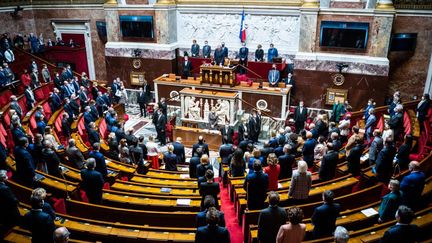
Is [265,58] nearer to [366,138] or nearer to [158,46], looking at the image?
[158,46]

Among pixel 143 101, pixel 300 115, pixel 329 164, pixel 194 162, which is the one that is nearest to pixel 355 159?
pixel 329 164

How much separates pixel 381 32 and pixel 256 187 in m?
10.7

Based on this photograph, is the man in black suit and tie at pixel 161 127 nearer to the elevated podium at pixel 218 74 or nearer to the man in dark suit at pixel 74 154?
the elevated podium at pixel 218 74

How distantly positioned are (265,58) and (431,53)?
6647 mm

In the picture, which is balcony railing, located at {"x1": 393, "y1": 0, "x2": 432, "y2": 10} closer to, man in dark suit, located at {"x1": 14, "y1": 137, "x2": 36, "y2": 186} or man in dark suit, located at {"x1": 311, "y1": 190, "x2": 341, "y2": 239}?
man in dark suit, located at {"x1": 311, "y1": 190, "x2": 341, "y2": 239}

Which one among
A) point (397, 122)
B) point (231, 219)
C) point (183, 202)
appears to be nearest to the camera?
point (183, 202)

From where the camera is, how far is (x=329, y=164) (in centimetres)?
693

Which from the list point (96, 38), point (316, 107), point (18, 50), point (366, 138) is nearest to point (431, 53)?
point (316, 107)

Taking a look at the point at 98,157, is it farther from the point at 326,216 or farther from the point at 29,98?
the point at 29,98

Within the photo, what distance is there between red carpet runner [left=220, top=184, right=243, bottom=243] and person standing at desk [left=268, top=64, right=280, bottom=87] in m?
7.06

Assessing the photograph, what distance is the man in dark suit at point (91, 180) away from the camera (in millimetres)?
5957

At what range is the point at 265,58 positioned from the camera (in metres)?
16.0

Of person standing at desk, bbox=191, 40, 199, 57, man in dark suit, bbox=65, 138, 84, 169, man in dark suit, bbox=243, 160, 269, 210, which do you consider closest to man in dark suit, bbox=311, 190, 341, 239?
man in dark suit, bbox=243, 160, 269, 210

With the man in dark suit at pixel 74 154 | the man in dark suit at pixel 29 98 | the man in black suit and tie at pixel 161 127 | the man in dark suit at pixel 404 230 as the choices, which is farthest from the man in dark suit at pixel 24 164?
the man in dark suit at pixel 29 98
